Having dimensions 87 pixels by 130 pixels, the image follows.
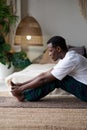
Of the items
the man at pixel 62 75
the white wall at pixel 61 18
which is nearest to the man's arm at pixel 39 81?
the man at pixel 62 75

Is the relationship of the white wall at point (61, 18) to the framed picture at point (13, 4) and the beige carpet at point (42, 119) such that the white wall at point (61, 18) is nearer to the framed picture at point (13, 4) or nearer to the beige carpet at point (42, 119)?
the framed picture at point (13, 4)

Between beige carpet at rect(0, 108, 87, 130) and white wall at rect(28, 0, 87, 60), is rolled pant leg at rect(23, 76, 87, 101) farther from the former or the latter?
white wall at rect(28, 0, 87, 60)

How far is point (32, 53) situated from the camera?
6.19 meters

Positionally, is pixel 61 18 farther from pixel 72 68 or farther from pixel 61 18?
pixel 72 68

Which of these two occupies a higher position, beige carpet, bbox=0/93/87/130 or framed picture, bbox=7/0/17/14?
framed picture, bbox=7/0/17/14

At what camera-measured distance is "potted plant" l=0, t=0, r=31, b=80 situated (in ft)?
17.1

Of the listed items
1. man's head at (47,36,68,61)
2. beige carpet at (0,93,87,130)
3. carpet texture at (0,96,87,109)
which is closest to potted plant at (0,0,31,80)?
carpet texture at (0,96,87,109)

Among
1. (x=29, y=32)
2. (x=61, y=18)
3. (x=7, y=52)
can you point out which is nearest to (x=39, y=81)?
(x=7, y=52)

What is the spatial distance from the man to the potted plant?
6.33 feet

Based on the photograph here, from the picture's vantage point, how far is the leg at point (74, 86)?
3.30 metres

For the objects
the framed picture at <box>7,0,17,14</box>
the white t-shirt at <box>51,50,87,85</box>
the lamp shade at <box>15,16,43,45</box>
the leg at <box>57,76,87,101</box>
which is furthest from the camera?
the framed picture at <box>7,0,17,14</box>

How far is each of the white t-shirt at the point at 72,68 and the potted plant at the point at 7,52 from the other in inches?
84.8

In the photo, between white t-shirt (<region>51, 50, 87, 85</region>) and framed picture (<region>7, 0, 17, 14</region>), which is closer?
white t-shirt (<region>51, 50, 87, 85</region>)

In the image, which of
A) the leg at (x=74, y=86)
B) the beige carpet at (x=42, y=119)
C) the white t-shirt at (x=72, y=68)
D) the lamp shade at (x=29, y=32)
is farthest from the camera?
the lamp shade at (x=29, y=32)
